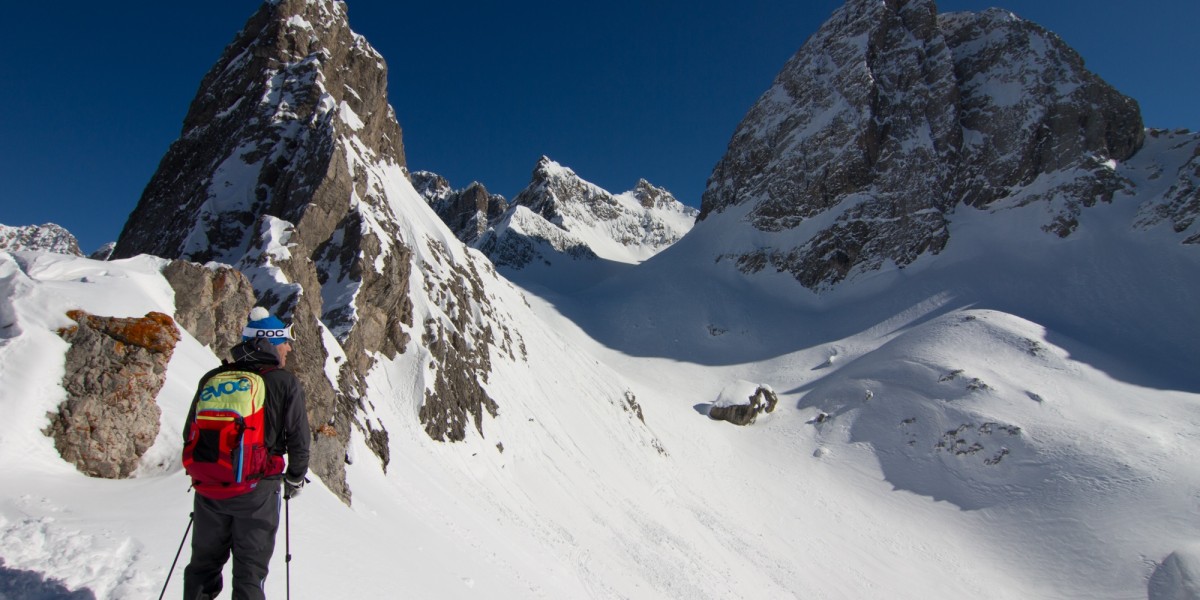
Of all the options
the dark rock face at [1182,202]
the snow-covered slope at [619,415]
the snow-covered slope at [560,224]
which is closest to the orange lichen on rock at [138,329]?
the snow-covered slope at [619,415]

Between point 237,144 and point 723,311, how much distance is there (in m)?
61.9

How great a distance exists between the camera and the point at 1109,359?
5462 centimetres

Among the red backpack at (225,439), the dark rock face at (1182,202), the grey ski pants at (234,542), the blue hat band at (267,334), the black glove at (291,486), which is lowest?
the grey ski pants at (234,542)

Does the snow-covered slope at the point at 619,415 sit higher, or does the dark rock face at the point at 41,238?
the dark rock face at the point at 41,238

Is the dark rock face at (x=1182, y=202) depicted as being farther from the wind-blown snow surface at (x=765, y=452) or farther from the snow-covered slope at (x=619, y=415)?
the wind-blown snow surface at (x=765, y=452)

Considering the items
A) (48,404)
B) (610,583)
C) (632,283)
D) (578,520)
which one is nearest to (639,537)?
(578,520)

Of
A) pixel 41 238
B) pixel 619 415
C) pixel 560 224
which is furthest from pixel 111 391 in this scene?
pixel 41 238

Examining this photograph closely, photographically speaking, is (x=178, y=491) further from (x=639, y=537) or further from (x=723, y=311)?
(x=723, y=311)

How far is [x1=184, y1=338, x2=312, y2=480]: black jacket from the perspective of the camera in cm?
545

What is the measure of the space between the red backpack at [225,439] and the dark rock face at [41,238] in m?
142

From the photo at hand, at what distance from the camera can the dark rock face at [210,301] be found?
11.9 meters

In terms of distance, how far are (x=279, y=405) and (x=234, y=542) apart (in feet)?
4.01

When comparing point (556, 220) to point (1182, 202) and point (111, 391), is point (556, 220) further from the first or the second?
point (111, 391)

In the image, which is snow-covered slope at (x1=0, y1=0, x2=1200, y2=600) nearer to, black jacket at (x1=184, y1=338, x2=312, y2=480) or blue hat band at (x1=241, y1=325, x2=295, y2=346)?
black jacket at (x1=184, y1=338, x2=312, y2=480)
